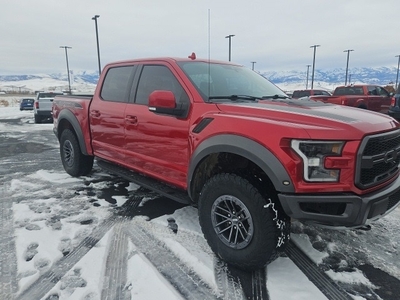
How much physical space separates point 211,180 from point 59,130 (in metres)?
3.93

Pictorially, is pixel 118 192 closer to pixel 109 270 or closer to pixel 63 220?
pixel 63 220

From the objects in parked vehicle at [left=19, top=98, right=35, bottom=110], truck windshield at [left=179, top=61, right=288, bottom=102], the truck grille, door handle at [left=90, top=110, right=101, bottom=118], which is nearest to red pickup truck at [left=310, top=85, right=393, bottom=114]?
truck windshield at [left=179, top=61, right=288, bottom=102]

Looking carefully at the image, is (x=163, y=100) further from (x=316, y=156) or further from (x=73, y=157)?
(x=73, y=157)

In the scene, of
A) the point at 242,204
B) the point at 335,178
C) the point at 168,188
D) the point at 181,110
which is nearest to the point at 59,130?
the point at 168,188

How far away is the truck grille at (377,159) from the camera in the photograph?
7.27ft

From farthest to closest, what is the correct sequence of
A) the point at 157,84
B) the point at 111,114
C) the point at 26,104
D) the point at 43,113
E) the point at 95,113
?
the point at 26,104 → the point at 43,113 → the point at 95,113 → the point at 111,114 → the point at 157,84

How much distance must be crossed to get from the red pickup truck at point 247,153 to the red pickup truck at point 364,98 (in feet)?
31.6

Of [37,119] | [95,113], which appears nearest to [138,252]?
[95,113]

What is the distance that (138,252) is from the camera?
2959 millimetres

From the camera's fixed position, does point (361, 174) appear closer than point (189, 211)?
Yes

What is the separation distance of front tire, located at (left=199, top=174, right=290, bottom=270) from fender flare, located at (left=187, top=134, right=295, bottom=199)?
0.68 feet

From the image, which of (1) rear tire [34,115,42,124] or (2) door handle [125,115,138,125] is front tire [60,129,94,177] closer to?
(2) door handle [125,115,138,125]

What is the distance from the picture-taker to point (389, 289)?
2473 mm

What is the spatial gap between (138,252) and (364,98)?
13.1 meters
